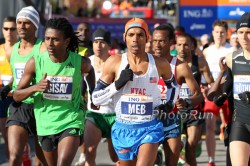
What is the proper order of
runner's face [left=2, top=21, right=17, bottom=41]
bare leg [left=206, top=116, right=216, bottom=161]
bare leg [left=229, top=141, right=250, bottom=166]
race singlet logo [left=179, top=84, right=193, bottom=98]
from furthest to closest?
bare leg [left=206, top=116, right=216, bottom=161], runner's face [left=2, top=21, right=17, bottom=41], race singlet logo [left=179, top=84, right=193, bottom=98], bare leg [left=229, top=141, right=250, bottom=166]

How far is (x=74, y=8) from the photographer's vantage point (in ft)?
103

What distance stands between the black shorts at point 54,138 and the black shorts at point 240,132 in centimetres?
152

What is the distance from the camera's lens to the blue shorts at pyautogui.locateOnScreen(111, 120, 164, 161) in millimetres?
7937

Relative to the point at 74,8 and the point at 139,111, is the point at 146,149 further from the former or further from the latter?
the point at 74,8

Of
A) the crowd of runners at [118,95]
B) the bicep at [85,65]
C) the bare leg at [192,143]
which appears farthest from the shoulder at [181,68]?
the bare leg at [192,143]

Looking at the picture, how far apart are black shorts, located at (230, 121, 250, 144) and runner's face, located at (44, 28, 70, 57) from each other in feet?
6.21

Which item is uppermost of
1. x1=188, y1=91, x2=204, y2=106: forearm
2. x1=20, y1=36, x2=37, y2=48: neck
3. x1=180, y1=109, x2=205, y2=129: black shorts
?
x1=20, y1=36, x2=37, y2=48: neck

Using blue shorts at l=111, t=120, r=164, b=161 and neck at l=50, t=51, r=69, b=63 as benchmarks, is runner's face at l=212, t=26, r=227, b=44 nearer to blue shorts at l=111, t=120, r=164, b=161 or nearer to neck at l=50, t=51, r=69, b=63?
neck at l=50, t=51, r=69, b=63

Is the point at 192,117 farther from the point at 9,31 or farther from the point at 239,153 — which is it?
the point at 239,153

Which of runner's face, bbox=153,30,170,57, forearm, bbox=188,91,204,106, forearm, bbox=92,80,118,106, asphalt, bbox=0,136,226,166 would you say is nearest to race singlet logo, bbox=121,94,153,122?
forearm, bbox=92,80,118,106

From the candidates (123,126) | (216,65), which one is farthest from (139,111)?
(216,65)

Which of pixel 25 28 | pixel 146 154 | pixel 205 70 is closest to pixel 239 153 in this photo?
pixel 146 154

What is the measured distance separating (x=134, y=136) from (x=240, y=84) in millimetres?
1191

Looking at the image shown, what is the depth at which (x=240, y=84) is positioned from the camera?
323 inches
